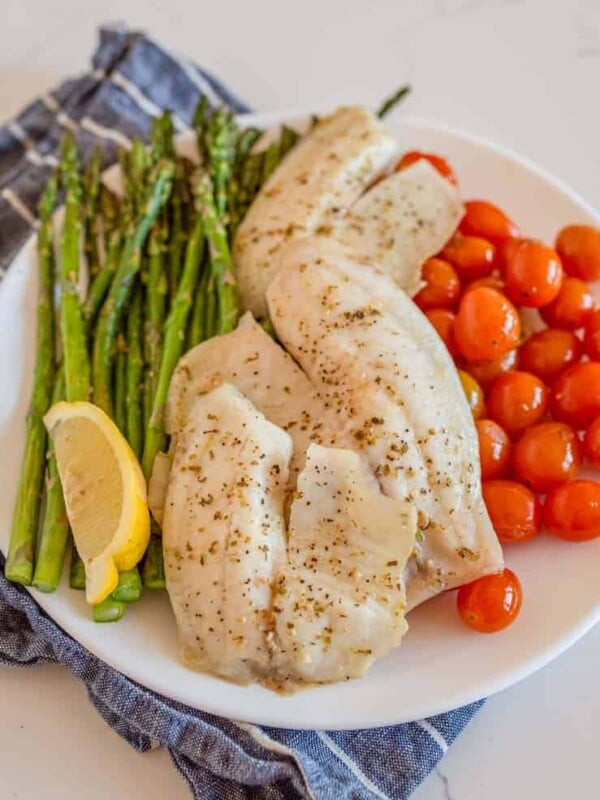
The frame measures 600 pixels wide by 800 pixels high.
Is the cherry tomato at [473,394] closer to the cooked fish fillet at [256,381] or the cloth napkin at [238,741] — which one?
the cooked fish fillet at [256,381]

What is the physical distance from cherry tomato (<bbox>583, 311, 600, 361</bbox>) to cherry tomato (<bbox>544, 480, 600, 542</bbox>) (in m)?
0.47

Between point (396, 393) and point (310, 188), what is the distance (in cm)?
96

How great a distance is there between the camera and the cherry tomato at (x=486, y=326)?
2.83 metres

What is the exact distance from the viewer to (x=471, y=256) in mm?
3119

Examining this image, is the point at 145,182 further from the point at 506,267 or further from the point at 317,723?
the point at 317,723

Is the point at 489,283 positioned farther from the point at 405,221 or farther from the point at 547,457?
the point at 547,457

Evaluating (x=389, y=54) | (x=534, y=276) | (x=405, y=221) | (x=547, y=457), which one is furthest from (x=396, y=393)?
(x=389, y=54)

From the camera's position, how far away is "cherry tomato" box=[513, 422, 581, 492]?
2656mm

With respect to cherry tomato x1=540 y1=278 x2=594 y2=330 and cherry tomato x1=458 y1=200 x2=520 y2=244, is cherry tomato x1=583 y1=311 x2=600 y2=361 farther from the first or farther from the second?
cherry tomato x1=458 y1=200 x2=520 y2=244

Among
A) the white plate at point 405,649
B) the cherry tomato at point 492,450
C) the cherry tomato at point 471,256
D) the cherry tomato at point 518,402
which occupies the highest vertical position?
the cherry tomato at point 471,256

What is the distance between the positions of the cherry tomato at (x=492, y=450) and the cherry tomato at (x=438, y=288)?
48 centimetres

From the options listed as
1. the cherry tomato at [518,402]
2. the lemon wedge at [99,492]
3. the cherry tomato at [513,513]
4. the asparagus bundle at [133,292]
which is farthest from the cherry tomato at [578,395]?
the lemon wedge at [99,492]

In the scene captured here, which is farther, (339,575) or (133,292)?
(133,292)

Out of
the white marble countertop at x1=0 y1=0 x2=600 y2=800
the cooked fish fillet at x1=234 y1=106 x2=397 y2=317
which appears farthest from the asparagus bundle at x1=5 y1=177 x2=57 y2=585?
the white marble countertop at x1=0 y1=0 x2=600 y2=800
